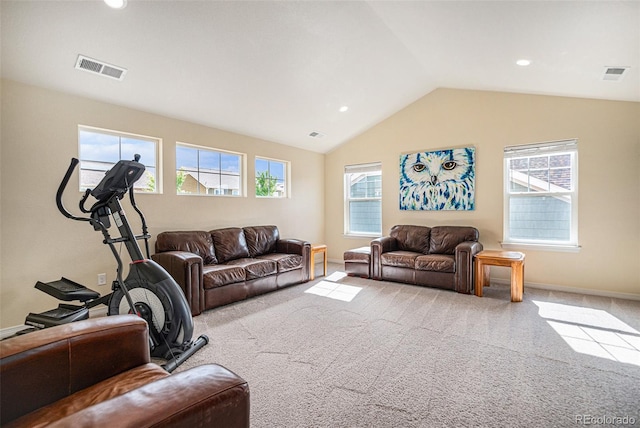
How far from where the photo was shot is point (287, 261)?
4402 mm

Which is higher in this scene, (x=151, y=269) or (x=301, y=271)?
(x=151, y=269)

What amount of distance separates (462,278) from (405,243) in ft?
4.04

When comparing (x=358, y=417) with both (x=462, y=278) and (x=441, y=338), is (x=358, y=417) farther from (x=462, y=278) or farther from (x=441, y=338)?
(x=462, y=278)

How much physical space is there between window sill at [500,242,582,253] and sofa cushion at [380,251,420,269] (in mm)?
1323

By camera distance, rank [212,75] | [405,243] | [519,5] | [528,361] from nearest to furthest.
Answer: [528,361] < [519,5] < [212,75] < [405,243]

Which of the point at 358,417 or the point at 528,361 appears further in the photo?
the point at 528,361

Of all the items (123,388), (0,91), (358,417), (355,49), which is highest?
(355,49)

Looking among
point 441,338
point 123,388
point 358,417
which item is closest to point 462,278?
point 441,338

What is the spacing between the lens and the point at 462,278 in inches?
159

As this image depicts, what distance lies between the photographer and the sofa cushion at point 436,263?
4172mm

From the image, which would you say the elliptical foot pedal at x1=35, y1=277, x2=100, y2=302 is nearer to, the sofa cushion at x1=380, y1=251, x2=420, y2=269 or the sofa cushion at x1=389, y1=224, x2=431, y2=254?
the sofa cushion at x1=380, y1=251, x2=420, y2=269

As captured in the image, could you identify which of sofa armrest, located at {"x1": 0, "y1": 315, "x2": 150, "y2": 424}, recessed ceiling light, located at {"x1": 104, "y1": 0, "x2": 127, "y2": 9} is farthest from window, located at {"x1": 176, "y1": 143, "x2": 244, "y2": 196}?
sofa armrest, located at {"x1": 0, "y1": 315, "x2": 150, "y2": 424}

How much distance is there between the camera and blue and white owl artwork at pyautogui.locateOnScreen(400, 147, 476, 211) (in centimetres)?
486

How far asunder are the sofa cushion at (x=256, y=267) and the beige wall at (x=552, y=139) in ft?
8.59
